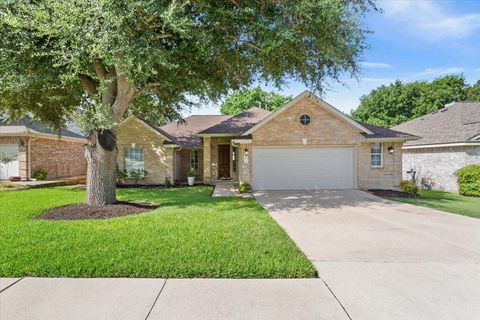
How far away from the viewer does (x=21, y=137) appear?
18938 mm

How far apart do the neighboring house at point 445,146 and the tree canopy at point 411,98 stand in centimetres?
1968

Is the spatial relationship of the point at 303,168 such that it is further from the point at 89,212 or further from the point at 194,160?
the point at 89,212

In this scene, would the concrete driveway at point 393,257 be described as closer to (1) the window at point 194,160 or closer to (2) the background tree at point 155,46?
(2) the background tree at point 155,46

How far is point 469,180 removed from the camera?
1558cm

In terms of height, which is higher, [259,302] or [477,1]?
[477,1]

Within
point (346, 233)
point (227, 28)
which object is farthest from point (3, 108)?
point (346, 233)

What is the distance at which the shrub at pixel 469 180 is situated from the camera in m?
15.3

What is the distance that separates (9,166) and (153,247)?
756 inches

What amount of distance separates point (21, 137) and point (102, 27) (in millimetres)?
15693

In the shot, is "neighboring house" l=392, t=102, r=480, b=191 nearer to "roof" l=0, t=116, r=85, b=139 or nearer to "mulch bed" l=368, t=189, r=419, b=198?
"mulch bed" l=368, t=189, r=419, b=198

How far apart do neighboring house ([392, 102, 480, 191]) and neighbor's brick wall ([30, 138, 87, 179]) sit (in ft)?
78.9

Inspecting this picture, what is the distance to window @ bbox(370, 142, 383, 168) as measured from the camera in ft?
52.6

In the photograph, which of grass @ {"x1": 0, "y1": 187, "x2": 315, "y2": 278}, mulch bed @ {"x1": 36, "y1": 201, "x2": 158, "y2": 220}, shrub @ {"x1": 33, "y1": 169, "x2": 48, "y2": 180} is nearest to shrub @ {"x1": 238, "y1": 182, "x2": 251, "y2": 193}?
→ mulch bed @ {"x1": 36, "y1": 201, "x2": 158, "y2": 220}

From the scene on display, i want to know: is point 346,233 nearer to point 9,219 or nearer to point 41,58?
point 9,219
